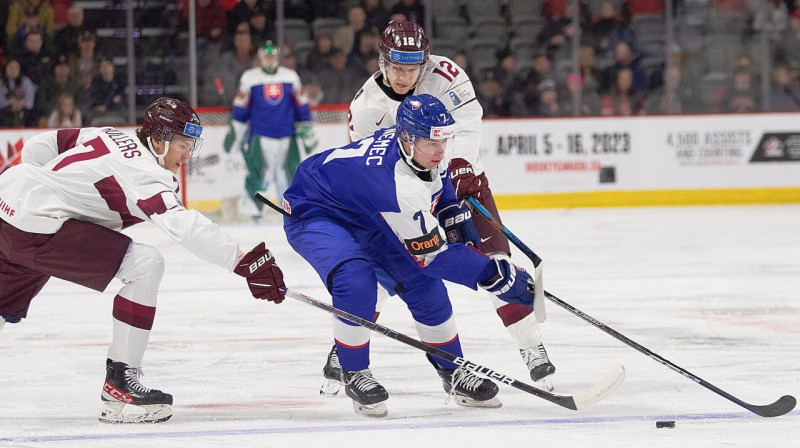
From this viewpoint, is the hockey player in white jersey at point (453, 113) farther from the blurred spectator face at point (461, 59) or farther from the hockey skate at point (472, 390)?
the blurred spectator face at point (461, 59)

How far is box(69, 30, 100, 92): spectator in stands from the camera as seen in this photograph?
32.5ft

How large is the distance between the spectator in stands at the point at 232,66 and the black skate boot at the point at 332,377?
6.55 m

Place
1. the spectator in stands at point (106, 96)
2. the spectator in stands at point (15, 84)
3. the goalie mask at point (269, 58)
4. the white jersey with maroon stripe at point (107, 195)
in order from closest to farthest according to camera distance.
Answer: the white jersey with maroon stripe at point (107, 195), the goalie mask at point (269, 58), the spectator in stands at point (15, 84), the spectator in stands at point (106, 96)

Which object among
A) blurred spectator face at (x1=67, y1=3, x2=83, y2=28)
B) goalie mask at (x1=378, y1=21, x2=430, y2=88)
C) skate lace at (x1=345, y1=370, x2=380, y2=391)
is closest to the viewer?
skate lace at (x1=345, y1=370, x2=380, y2=391)

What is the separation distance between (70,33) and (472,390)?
7.45m

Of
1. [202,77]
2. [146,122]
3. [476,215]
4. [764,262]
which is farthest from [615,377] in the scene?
[202,77]

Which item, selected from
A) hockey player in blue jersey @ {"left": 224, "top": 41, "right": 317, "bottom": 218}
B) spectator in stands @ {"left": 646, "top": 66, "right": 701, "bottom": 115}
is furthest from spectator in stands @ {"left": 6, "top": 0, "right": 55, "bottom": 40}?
spectator in stands @ {"left": 646, "top": 66, "right": 701, "bottom": 115}

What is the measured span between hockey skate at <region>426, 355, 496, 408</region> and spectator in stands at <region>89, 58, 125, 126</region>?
Result: 6.87m

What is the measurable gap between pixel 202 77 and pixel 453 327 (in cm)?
685

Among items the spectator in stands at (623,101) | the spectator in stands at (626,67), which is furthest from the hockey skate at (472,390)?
the spectator in stands at (626,67)

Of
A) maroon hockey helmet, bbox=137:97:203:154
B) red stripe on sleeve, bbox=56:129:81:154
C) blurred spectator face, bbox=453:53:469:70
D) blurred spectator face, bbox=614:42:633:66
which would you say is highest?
maroon hockey helmet, bbox=137:97:203:154

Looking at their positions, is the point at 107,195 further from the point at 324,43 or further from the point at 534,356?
the point at 324,43

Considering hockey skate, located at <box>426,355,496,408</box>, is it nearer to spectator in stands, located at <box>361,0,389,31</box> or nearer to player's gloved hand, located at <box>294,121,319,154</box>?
player's gloved hand, located at <box>294,121,319,154</box>

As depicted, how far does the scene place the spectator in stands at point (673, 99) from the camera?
1012 centimetres
